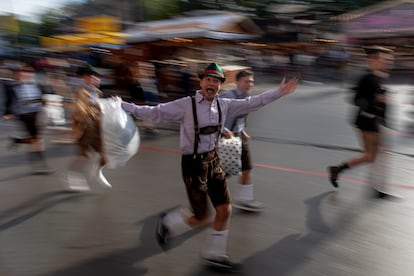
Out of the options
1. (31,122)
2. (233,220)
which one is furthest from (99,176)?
(233,220)

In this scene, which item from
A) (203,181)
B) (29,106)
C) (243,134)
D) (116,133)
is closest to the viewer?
(203,181)

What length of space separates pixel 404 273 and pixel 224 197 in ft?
4.96

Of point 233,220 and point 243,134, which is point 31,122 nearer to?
point 243,134

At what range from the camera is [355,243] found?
12.2 feet

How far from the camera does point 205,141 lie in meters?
3.21

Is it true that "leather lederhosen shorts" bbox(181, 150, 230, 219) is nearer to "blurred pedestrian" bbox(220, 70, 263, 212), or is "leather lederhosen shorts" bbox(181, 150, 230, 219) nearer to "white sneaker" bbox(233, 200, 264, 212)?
"blurred pedestrian" bbox(220, 70, 263, 212)

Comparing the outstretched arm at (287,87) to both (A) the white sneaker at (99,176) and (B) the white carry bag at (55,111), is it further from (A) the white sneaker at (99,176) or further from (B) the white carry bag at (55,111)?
(B) the white carry bag at (55,111)

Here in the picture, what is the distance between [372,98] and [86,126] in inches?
130

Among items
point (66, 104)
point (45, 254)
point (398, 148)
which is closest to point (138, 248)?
point (45, 254)

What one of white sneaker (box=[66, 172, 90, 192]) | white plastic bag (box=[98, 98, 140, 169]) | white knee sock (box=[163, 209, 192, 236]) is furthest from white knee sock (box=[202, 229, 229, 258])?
white sneaker (box=[66, 172, 90, 192])

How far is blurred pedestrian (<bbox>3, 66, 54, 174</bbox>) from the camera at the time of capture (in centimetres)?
573

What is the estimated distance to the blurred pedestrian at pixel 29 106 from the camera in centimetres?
573

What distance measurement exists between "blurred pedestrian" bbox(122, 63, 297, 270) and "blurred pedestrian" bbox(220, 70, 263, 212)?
0.84 m

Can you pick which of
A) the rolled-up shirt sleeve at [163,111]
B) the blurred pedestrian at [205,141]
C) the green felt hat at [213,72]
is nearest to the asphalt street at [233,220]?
the blurred pedestrian at [205,141]
